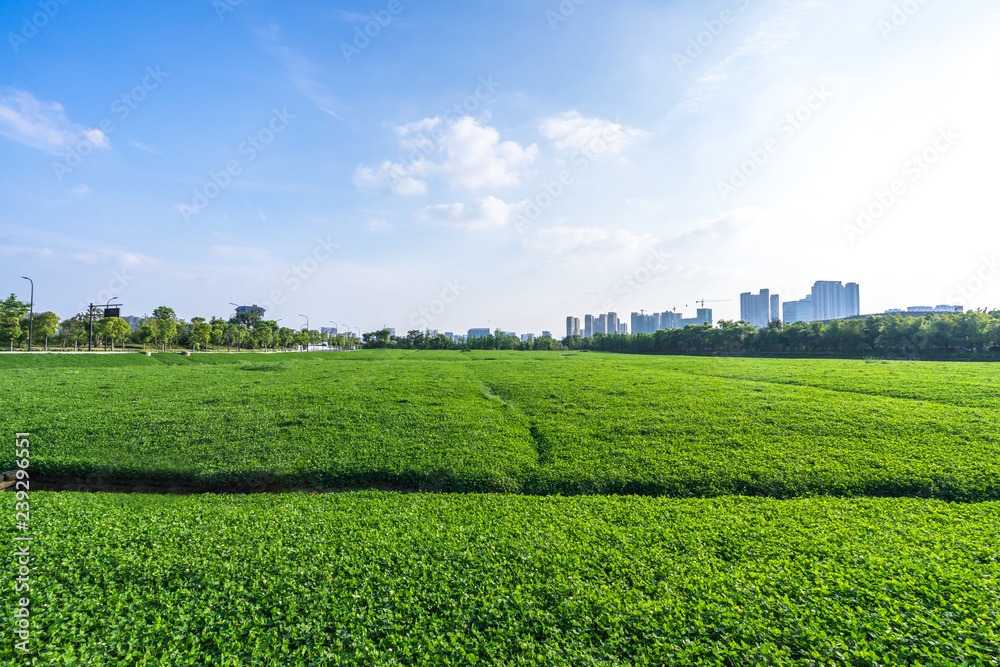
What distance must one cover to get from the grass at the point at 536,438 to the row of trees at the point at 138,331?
41440 millimetres

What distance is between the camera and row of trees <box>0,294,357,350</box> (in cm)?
5109

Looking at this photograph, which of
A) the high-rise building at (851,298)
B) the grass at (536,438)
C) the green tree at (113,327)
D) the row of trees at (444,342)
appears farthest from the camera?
the high-rise building at (851,298)

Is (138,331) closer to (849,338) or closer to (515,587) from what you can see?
(515,587)

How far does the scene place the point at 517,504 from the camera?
10430 millimetres

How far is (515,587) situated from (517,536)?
1786mm

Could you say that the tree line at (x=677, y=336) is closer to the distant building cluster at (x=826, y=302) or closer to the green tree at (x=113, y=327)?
the green tree at (x=113, y=327)

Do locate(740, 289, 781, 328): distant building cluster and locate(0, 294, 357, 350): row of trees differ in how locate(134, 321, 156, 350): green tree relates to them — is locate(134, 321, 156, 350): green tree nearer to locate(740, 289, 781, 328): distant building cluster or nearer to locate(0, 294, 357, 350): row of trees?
locate(0, 294, 357, 350): row of trees

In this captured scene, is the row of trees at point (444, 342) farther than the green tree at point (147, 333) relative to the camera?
Yes

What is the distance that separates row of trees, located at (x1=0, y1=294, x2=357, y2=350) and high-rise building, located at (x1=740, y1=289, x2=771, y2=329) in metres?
193

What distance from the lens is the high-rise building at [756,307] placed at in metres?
188

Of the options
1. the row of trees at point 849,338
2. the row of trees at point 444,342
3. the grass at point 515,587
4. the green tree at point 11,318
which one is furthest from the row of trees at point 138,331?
the row of trees at point 849,338

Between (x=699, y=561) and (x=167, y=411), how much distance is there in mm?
21057

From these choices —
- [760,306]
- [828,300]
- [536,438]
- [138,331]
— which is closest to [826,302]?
[828,300]

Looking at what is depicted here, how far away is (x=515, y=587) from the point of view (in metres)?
6.48
